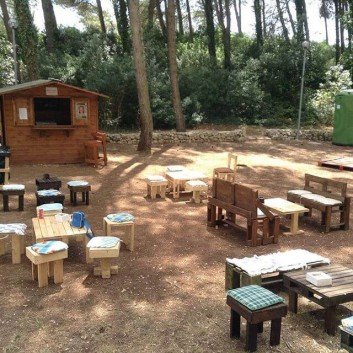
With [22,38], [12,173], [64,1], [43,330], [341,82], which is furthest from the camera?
[64,1]

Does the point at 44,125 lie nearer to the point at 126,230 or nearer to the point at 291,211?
the point at 126,230

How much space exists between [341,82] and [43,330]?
20768mm

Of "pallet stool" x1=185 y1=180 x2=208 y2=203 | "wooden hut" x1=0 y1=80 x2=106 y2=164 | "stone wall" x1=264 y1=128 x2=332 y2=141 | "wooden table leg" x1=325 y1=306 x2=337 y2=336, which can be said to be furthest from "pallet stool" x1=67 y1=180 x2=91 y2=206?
"stone wall" x1=264 y1=128 x2=332 y2=141

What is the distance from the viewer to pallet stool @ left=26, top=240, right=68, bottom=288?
502cm

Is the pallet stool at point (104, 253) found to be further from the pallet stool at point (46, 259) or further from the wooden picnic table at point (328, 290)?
the wooden picnic table at point (328, 290)

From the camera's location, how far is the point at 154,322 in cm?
439

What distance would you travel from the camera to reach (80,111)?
13.3 metres

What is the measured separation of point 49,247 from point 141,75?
32.6ft

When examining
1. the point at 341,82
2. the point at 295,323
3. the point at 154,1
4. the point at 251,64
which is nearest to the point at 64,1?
the point at 154,1

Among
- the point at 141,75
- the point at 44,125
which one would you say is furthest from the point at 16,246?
the point at 141,75

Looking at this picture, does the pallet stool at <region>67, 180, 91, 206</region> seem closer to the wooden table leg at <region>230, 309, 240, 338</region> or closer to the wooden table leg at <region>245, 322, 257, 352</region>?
the wooden table leg at <region>230, 309, 240, 338</region>

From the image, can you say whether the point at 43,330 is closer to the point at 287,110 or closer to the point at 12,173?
the point at 12,173

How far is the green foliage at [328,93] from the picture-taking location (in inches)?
828

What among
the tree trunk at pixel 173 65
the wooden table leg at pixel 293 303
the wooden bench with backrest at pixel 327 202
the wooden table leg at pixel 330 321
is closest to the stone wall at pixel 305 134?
the tree trunk at pixel 173 65
